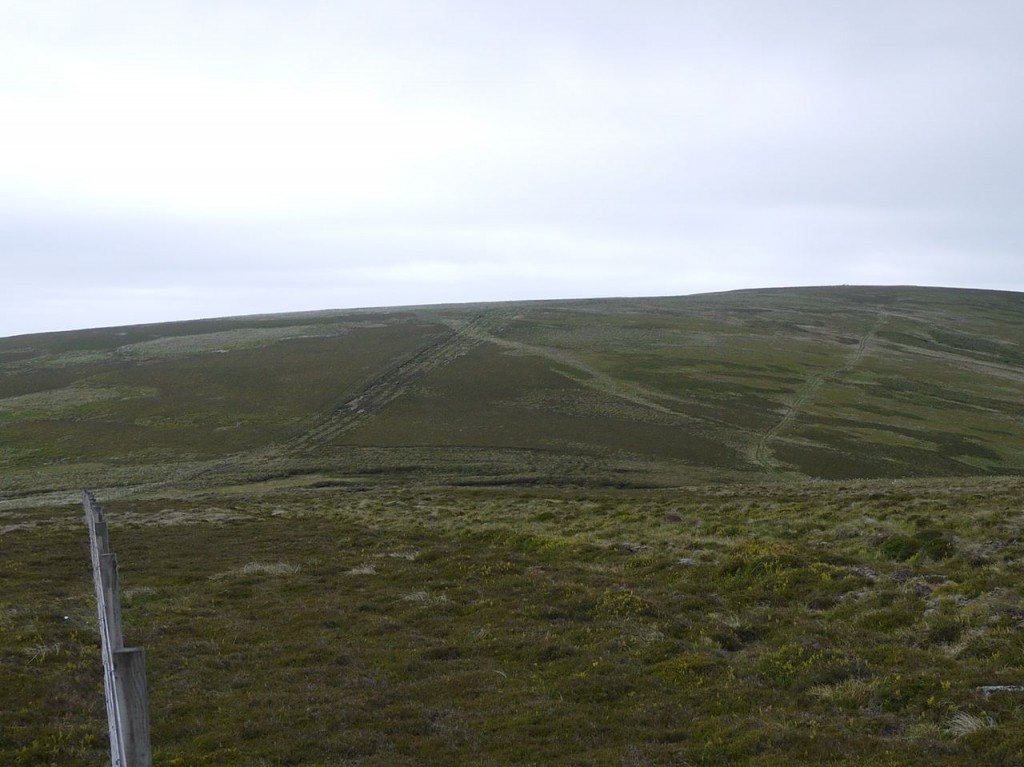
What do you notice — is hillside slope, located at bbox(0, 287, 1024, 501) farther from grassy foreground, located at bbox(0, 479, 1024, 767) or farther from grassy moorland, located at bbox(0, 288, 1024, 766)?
grassy foreground, located at bbox(0, 479, 1024, 767)

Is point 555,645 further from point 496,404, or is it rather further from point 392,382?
point 392,382

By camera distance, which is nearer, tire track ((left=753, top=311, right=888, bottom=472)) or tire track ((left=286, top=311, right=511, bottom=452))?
tire track ((left=753, top=311, right=888, bottom=472))

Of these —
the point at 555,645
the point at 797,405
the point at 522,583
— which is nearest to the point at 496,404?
the point at 797,405

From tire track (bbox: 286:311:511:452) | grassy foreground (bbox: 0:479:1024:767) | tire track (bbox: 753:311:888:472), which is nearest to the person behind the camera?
grassy foreground (bbox: 0:479:1024:767)

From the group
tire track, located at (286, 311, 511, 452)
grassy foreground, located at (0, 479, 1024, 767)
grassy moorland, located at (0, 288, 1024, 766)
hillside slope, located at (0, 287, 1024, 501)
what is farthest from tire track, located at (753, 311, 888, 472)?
tire track, located at (286, 311, 511, 452)

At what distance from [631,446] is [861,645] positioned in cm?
5480

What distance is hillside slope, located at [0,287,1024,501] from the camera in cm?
6506

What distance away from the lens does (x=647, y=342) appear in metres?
130

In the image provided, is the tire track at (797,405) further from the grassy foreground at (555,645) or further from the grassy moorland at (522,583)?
the grassy foreground at (555,645)

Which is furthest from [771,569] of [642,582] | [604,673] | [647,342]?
[647,342]

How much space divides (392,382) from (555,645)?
82674 millimetres

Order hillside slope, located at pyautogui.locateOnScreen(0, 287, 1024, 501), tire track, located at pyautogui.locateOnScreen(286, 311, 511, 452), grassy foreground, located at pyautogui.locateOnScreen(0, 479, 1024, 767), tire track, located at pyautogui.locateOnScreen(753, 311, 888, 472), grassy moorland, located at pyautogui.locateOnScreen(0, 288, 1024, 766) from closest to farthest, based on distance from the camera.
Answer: grassy foreground, located at pyautogui.locateOnScreen(0, 479, 1024, 767)
grassy moorland, located at pyautogui.locateOnScreen(0, 288, 1024, 766)
hillside slope, located at pyautogui.locateOnScreen(0, 287, 1024, 501)
tire track, located at pyautogui.locateOnScreen(753, 311, 888, 472)
tire track, located at pyautogui.locateOnScreen(286, 311, 511, 452)

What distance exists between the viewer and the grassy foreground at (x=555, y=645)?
11.7 meters

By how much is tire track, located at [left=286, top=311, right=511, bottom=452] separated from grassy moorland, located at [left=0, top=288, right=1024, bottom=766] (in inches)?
39.5
